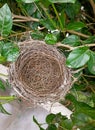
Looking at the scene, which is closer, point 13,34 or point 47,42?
point 47,42

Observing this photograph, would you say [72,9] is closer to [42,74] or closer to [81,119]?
[42,74]

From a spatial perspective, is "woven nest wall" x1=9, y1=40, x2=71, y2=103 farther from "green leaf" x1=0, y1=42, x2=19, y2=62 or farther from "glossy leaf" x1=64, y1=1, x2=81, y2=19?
"glossy leaf" x1=64, y1=1, x2=81, y2=19

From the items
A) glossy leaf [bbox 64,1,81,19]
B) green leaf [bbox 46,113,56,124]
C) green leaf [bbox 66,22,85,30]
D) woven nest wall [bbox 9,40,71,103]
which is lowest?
green leaf [bbox 46,113,56,124]

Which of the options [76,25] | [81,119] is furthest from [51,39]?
[81,119]

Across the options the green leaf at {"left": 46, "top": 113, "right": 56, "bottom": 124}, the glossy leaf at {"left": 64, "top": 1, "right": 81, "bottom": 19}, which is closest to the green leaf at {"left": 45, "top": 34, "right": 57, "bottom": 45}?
the glossy leaf at {"left": 64, "top": 1, "right": 81, "bottom": 19}

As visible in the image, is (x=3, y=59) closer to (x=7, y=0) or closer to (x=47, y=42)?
(x=47, y=42)

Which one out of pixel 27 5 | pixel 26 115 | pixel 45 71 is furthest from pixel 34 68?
pixel 26 115
